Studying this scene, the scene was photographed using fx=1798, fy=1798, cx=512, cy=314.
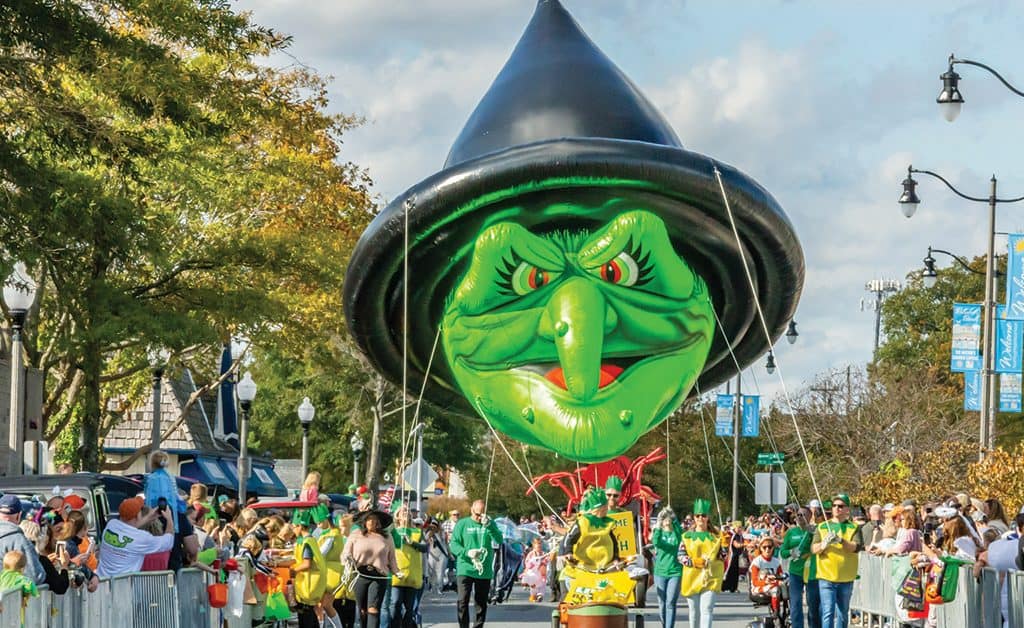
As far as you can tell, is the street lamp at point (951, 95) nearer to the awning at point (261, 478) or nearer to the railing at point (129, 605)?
the railing at point (129, 605)

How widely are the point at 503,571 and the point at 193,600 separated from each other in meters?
14.8

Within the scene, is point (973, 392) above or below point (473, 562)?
above

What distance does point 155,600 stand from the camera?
1469 cm

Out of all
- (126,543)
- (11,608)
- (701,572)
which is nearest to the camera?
(11,608)

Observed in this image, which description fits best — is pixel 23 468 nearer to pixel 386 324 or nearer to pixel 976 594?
pixel 386 324

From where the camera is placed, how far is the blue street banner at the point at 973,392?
103ft

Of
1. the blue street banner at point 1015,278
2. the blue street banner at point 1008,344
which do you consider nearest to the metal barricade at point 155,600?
the blue street banner at point 1015,278

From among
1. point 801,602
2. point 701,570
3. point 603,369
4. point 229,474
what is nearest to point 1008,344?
point 801,602

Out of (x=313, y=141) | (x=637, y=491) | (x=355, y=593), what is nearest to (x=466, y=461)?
(x=313, y=141)

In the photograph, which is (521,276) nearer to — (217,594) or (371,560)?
(371,560)

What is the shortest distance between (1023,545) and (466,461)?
2110 inches

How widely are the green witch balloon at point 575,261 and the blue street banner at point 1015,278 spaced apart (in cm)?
825

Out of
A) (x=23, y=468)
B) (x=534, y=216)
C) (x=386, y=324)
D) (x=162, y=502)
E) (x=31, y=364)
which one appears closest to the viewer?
(x=162, y=502)

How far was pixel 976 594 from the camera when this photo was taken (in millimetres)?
16312
